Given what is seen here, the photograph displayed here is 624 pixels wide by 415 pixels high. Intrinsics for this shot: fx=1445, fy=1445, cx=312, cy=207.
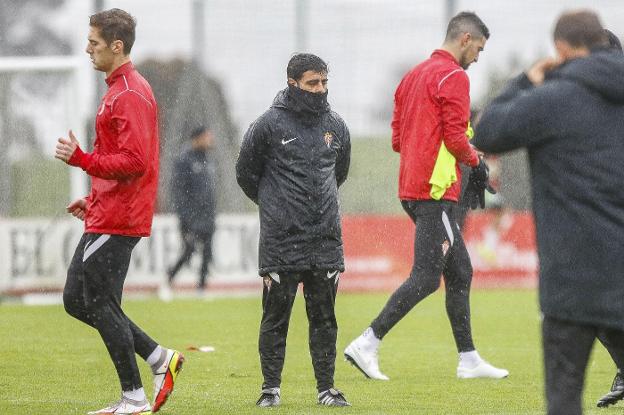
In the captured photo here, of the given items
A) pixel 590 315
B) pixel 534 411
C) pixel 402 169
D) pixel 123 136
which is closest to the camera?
pixel 590 315

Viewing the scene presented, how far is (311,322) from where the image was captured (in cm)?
776

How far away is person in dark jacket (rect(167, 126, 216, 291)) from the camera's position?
17.8 metres

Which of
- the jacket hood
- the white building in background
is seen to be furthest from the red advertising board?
the jacket hood

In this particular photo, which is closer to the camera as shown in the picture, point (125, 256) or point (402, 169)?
point (125, 256)

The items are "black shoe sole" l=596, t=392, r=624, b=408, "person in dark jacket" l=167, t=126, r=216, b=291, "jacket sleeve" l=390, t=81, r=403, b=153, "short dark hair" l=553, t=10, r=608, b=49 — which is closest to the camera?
"short dark hair" l=553, t=10, r=608, b=49

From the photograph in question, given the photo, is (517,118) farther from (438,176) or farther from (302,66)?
(438,176)

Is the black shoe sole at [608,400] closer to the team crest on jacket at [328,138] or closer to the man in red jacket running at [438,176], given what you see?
the man in red jacket running at [438,176]

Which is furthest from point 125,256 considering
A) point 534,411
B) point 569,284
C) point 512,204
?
point 512,204

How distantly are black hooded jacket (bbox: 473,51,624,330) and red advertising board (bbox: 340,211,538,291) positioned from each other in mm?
14334

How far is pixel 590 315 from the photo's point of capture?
503cm

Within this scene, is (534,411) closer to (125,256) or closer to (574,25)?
(125,256)

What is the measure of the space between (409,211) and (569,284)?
4.15 m

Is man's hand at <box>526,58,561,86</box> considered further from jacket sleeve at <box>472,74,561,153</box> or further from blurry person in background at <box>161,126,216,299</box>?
blurry person in background at <box>161,126,216,299</box>

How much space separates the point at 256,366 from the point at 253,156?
259cm
